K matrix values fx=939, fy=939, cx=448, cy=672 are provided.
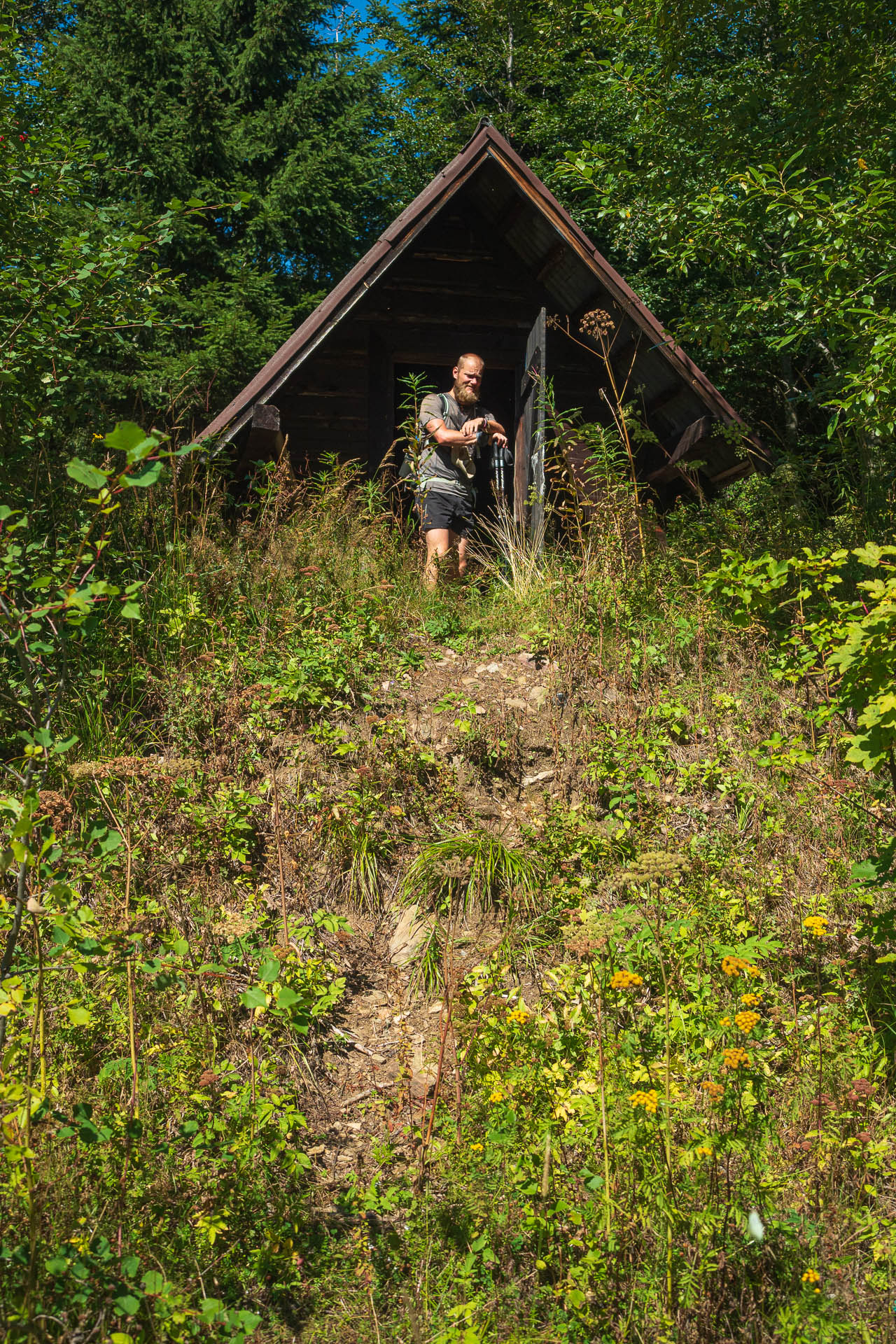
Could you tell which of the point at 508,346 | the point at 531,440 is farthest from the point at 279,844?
the point at 508,346

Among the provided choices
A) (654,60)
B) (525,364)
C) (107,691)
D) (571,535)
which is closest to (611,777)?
(107,691)

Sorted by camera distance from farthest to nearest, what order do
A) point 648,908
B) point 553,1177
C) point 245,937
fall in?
1. point 648,908
2. point 245,937
3. point 553,1177

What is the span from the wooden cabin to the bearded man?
0.54 meters

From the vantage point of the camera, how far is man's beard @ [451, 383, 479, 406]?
7.02 meters

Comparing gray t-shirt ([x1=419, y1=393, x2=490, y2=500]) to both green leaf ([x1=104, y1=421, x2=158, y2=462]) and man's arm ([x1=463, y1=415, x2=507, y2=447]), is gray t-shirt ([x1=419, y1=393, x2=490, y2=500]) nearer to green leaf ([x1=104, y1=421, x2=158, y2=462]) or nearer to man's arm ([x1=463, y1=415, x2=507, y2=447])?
man's arm ([x1=463, y1=415, x2=507, y2=447])

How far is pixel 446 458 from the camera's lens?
718 centimetres

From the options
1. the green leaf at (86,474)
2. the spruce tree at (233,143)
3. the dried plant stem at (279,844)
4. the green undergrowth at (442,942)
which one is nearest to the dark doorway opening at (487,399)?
the spruce tree at (233,143)

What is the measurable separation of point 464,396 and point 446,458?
48 centimetres

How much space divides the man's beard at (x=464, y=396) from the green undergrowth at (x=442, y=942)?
1.50 metres

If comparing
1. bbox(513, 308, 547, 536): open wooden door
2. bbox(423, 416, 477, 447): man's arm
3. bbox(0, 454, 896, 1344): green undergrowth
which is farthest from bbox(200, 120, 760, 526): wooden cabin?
bbox(0, 454, 896, 1344): green undergrowth

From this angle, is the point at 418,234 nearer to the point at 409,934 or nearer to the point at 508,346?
the point at 508,346

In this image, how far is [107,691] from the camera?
193 inches

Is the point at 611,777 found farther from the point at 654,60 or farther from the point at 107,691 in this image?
the point at 654,60

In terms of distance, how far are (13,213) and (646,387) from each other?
5.09 metres
